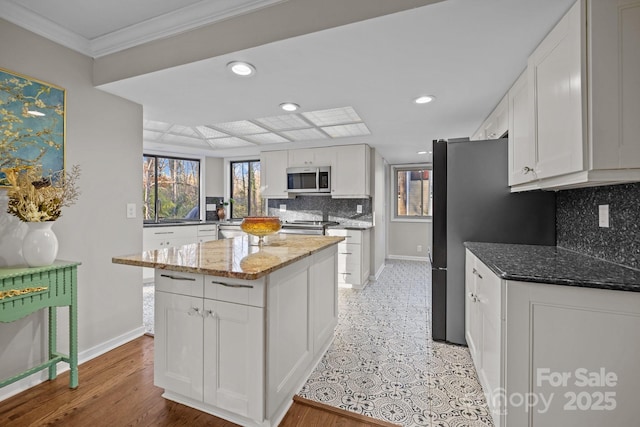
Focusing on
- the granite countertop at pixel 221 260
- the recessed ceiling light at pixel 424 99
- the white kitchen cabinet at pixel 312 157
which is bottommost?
the granite countertop at pixel 221 260

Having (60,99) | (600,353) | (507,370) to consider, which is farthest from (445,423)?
(60,99)

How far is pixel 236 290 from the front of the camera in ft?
4.76

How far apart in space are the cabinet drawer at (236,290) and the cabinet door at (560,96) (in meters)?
1.58

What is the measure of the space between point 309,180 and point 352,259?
1428 mm

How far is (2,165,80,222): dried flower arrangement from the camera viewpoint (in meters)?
1.67

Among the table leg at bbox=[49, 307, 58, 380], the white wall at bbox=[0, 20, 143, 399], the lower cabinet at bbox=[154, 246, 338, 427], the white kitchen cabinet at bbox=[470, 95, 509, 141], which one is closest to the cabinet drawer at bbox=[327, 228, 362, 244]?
the white kitchen cabinet at bbox=[470, 95, 509, 141]

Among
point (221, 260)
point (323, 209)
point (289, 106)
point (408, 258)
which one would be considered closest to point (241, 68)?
point (289, 106)

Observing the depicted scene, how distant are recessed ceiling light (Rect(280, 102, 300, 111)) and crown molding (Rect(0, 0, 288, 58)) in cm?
94

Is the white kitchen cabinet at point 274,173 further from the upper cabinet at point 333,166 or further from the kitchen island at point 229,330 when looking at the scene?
the kitchen island at point 229,330

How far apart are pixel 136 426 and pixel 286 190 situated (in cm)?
359

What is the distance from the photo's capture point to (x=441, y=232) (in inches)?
98.1

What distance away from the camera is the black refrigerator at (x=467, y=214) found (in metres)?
2.20

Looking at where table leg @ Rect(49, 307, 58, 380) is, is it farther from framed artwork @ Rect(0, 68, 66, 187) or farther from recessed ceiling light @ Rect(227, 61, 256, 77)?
recessed ceiling light @ Rect(227, 61, 256, 77)

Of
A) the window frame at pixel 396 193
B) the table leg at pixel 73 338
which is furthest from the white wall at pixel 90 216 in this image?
the window frame at pixel 396 193
